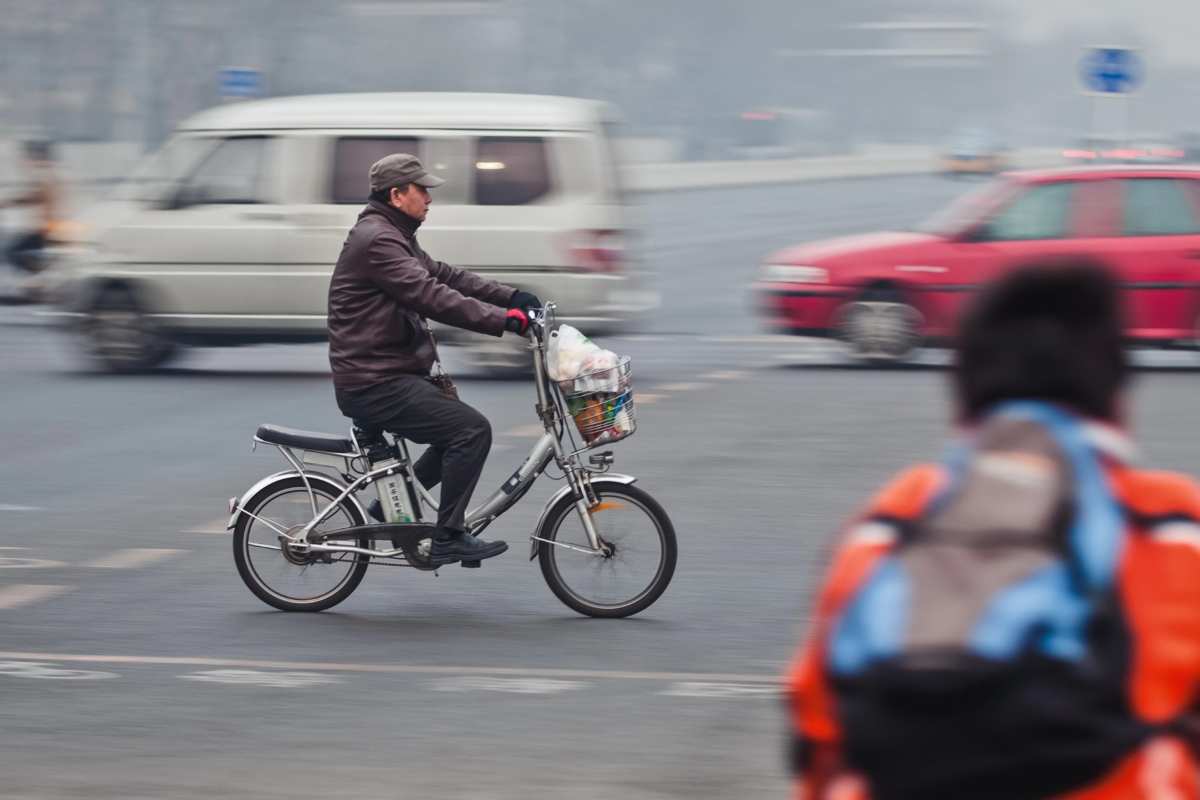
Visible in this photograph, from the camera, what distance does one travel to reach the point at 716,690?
6234mm

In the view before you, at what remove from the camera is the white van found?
1476cm

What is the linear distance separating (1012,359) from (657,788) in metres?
2.97

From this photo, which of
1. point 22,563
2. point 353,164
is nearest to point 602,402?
point 22,563

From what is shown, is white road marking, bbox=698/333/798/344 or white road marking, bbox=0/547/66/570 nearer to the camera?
white road marking, bbox=0/547/66/570

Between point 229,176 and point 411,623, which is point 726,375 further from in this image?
point 411,623

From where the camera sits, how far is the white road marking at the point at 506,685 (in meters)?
6.29

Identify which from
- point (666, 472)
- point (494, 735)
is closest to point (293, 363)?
point (666, 472)

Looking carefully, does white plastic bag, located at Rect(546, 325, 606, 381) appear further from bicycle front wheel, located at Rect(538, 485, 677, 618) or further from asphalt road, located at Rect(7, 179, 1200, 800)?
asphalt road, located at Rect(7, 179, 1200, 800)

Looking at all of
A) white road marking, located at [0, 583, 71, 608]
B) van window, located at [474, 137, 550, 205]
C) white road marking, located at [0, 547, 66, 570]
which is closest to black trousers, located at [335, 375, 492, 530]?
white road marking, located at [0, 583, 71, 608]

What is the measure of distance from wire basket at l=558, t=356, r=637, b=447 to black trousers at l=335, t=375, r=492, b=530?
1.04 feet

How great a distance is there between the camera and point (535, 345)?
7.22m

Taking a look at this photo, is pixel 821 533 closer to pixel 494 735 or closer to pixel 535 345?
pixel 535 345

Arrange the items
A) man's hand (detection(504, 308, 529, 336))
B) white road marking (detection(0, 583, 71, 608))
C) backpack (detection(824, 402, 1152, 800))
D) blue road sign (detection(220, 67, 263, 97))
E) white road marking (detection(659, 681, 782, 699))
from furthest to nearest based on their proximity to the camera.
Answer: blue road sign (detection(220, 67, 263, 97)), white road marking (detection(0, 583, 71, 608)), man's hand (detection(504, 308, 529, 336)), white road marking (detection(659, 681, 782, 699)), backpack (detection(824, 402, 1152, 800))

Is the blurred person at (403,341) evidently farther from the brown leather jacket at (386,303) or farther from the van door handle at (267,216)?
the van door handle at (267,216)
